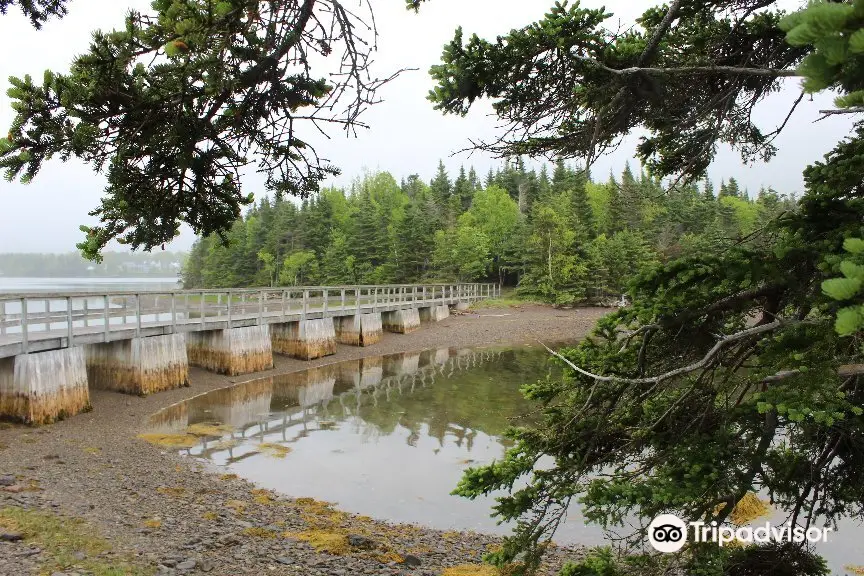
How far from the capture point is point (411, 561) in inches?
283

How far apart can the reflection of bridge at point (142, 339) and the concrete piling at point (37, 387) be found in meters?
0.02

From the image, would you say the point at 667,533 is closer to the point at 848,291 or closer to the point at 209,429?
the point at 848,291

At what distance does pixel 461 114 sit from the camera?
4.70 m

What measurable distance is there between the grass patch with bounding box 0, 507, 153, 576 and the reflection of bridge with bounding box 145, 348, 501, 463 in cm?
459

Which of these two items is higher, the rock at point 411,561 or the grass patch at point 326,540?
the grass patch at point 326,540

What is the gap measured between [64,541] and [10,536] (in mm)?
532

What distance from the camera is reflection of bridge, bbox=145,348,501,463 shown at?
13.8 meters

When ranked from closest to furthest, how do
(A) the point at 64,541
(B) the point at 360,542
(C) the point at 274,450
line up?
(A) the point at 64,541 → (B) the point at 360,542 → (C) the point at 274,450

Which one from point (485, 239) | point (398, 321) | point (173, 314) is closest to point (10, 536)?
point (173, 314)

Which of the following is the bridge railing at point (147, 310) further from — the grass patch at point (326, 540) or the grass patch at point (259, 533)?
the grass patch at point (326, 540)

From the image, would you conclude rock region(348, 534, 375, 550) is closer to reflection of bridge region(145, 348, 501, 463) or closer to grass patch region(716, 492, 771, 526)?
reflection of bridge region(145, 348, 501, 463)

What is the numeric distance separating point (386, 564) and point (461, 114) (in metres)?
5.25

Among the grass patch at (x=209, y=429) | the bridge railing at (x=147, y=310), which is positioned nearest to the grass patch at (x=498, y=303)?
the bridge railing at (x=147, y=310)

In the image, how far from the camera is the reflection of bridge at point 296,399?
13758mm
